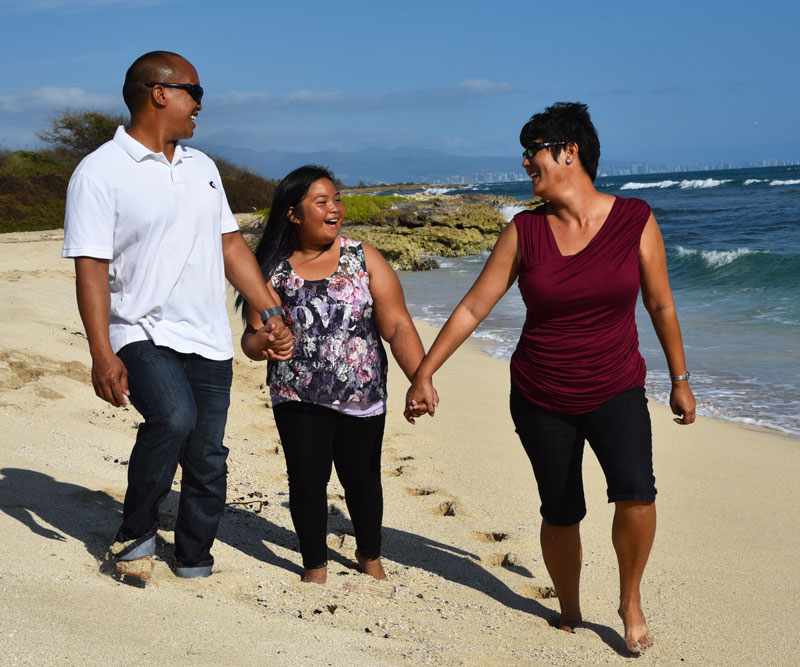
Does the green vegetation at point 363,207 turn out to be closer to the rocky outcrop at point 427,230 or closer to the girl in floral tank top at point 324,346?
the rocky outcrop at point 427,230

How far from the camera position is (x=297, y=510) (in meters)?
3.69

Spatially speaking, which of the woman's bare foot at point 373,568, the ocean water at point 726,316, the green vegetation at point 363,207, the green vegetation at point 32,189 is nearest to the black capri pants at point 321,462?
the woman's bare foot at point 373,568

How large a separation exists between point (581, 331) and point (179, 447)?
1.52 meters

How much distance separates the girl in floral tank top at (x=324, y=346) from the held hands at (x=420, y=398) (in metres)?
0.16

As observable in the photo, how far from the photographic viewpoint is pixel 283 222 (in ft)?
12.1

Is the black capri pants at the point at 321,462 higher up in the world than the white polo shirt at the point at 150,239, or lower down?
lower down

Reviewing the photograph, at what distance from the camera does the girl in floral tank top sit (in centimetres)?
354

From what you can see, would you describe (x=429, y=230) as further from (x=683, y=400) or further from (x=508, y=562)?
(x=683, y=400)

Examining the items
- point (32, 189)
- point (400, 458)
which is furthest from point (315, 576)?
point (32, 189)

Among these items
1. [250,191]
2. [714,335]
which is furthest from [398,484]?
[250,191]

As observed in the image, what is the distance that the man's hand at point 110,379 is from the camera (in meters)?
2.90

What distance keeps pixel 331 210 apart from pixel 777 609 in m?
2.54

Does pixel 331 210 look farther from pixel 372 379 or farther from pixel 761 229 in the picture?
pixel 761 229

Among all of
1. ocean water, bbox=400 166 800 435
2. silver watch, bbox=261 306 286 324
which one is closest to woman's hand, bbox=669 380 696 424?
silver watch, bbox=261 306 286 324
